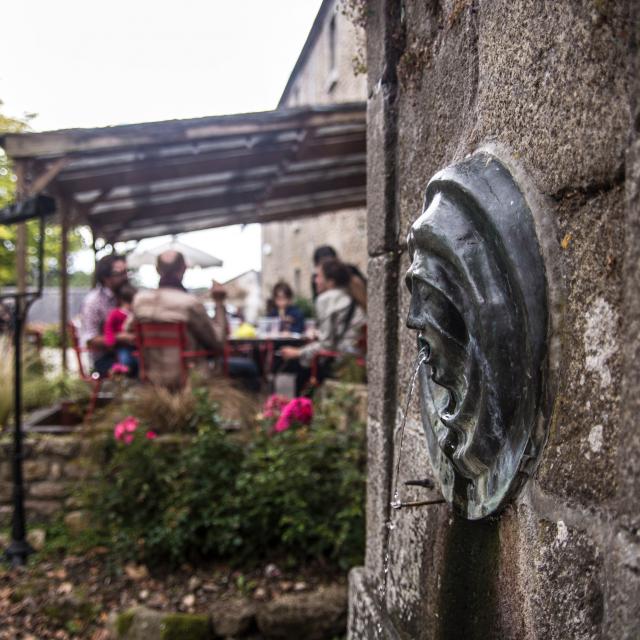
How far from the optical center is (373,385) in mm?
2035

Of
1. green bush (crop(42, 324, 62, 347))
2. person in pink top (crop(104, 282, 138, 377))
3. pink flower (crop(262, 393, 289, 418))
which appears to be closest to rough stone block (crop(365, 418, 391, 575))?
pink flower (crop(262, 393, 289, 418))

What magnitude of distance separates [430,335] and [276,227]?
22.6 meters

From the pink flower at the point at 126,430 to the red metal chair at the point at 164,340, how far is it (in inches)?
38.0

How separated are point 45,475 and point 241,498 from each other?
1.80 meters

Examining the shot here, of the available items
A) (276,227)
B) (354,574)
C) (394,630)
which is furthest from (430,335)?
(276,227)

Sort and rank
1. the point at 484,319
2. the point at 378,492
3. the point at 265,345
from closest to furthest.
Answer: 1. the point at 484,319
2. the point at 378,492
3. the point at 265,345

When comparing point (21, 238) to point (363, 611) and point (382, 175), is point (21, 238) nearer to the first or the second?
point (382, 175)

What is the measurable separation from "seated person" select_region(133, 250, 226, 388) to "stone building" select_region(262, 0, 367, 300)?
4402 mm

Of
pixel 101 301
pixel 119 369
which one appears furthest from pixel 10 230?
pixel 119 369

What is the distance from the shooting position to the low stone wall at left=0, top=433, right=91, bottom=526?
471 centimetres

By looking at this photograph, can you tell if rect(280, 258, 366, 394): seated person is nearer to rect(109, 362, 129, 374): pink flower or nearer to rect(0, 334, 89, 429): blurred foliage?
rect(109, 362, 129, 374): pink flower

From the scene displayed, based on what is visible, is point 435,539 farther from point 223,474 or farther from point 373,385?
point 223,474

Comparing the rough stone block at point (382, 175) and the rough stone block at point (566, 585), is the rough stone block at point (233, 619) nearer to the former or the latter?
the rough stone block at point (382, 175)

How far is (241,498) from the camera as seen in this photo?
3734 mm
